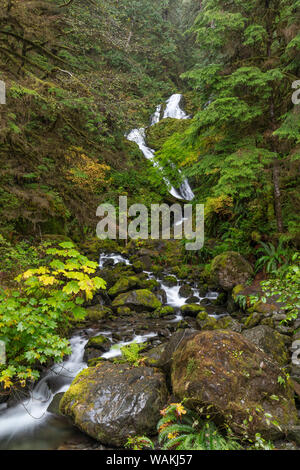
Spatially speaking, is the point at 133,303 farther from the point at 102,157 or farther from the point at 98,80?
the point at 98,80

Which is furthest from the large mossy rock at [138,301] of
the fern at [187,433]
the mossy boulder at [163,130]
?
the mossy boulder at [163,130]

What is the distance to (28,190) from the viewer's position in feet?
19.4

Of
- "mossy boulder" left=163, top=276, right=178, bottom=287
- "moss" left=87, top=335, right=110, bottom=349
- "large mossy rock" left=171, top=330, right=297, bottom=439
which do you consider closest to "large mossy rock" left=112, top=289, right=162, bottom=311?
"mossy boulder" left=163, top=276, right=178, bottom=287

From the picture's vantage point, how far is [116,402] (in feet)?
11.3

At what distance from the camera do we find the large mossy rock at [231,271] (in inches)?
319

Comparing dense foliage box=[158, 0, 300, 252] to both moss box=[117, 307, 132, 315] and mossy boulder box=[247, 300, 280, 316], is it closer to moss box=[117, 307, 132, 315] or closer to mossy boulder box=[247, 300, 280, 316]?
mossy boulder box=[247, 300, 280, 316]

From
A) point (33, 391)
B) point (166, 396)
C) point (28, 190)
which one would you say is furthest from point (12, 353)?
point (28, 190)

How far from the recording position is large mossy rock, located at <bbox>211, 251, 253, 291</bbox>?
26.6 feet

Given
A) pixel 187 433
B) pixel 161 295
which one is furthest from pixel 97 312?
pixel 187 433

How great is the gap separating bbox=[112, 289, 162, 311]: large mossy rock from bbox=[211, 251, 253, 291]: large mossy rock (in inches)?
78.6

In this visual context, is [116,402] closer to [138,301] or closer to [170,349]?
[170,349]

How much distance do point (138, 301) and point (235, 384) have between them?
17.3ft

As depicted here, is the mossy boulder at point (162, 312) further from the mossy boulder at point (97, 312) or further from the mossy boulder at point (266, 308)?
the mossy boulder at point (266, 308)

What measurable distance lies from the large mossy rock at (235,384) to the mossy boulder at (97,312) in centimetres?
425
